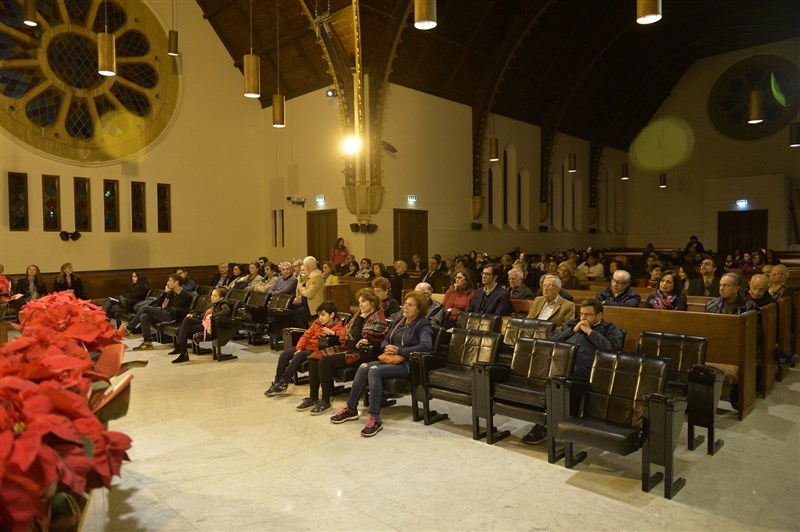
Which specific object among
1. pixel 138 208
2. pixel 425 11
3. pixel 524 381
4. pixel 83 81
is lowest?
pixel 524 381

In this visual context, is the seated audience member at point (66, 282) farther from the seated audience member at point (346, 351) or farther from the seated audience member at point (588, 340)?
the seated audience member at point (588, 340)

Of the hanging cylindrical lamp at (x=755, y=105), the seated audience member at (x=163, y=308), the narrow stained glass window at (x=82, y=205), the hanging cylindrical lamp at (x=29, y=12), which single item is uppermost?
the hanging cylindrical lamp at (x=29, y=12)

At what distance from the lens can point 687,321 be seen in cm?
497

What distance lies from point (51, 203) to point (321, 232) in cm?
586

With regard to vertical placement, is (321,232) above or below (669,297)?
above

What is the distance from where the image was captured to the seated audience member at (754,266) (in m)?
9.97

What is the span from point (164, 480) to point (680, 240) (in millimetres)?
21550

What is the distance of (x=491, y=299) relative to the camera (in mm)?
6238

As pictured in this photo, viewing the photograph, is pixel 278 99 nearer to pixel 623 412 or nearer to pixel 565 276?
pixel 565 276

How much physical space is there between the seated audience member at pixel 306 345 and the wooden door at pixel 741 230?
16.8 meters

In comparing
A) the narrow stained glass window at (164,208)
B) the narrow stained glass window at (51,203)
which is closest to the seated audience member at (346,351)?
the narrow stained glass window at (51,203)

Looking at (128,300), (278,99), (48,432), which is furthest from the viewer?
(278,99)

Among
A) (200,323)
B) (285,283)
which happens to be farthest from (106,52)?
(285,283)

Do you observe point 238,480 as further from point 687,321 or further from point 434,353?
point 687,321
